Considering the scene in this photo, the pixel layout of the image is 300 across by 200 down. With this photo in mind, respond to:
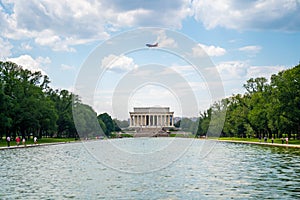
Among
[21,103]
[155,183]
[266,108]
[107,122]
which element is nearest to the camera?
[155,183]

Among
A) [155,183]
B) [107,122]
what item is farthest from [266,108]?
[107,122]

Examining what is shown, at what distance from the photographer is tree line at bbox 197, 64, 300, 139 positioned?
237ft

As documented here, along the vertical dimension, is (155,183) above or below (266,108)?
below

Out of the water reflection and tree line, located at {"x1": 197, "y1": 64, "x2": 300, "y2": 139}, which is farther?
tree line, located at {"x1": 197, "y1": 64, "x2": 300, "y2": 139}

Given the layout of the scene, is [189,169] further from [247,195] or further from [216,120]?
[216,120]

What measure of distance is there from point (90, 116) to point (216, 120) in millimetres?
34619

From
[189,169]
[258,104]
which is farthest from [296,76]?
[189,169]

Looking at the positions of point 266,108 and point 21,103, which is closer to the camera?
point 21,103

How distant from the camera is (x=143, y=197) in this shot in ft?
68.9

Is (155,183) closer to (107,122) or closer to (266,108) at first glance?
(266,108)

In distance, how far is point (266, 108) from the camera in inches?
3413

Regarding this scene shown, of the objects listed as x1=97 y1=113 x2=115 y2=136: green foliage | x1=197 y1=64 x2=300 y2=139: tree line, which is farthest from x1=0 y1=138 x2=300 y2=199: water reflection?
x1=97 y1=113 x2=115 y2=136: green foliage

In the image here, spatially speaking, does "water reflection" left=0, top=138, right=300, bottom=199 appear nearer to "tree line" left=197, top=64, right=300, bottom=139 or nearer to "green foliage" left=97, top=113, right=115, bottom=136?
"tree line" left=197, top=64, right=300, bottom=139

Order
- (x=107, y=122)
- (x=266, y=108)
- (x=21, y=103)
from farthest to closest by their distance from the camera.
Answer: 1. (x=107, y=122)
2. (x=266, y=108)
3. (x=21, y=103)
